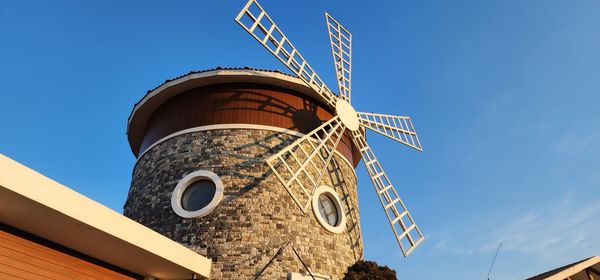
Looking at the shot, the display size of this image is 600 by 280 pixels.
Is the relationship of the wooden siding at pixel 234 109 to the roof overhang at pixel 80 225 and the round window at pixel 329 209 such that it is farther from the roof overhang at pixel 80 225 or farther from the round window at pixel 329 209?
the roof overhang at pixel 80 225

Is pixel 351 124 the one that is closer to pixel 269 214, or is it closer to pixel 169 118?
pixel 269 214

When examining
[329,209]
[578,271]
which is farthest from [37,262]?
[578,271]

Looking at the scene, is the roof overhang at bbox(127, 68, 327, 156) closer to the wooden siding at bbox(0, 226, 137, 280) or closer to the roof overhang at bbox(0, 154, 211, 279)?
the roof overhang at bbox(0, 154, 211, 279)

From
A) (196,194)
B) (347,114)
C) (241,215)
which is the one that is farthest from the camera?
(347,114)

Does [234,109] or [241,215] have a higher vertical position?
[234,109]

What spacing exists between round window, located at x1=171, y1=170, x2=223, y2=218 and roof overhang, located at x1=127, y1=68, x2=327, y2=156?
353cm

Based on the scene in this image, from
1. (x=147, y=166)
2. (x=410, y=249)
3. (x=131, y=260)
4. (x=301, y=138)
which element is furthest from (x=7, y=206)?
(x=410, y=249)

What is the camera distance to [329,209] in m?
14.9

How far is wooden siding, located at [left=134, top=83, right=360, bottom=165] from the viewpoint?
14.7 m

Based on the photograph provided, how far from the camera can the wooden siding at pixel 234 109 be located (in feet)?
48.3

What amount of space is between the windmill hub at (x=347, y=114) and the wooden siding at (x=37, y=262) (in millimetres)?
9991

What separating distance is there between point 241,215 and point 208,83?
5.24m

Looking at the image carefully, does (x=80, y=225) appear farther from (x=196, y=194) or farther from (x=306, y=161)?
(x=306, y=161)

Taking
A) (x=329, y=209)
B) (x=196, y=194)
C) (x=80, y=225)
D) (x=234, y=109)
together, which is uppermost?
(x=234, y=109)
